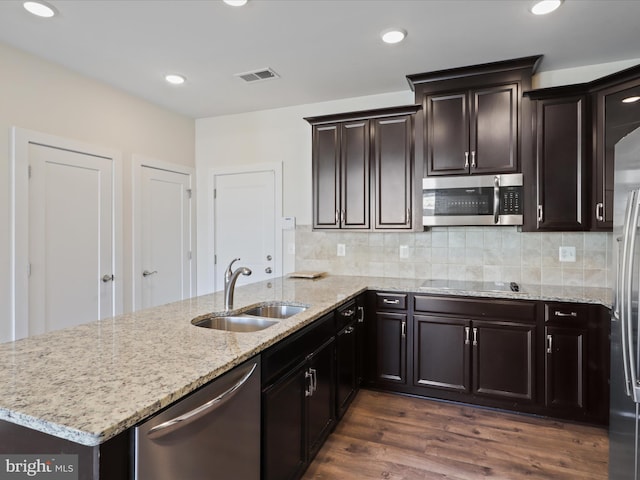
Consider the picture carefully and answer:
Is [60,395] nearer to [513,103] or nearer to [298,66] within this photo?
[298,66]

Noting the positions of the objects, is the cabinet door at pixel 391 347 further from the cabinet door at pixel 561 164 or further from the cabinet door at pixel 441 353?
the cabinet door at pixel 561 164

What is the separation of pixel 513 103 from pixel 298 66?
1.73 m

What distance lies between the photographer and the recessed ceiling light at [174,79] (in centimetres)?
318

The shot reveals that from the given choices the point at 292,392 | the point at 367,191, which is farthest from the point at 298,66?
the point at 292,392

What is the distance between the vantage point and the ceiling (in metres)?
2.21

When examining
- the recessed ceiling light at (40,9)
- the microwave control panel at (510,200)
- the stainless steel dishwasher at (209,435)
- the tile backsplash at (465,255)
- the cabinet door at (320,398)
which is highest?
the recessed ceiling light at (40,9)

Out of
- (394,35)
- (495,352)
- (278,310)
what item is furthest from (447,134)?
(278,310)

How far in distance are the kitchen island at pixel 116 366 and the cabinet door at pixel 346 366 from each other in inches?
15.9

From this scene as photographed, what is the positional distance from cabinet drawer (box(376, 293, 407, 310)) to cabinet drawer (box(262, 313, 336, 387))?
2.73ft

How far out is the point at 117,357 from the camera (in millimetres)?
1307

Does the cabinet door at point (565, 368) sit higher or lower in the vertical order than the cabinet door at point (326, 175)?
lower

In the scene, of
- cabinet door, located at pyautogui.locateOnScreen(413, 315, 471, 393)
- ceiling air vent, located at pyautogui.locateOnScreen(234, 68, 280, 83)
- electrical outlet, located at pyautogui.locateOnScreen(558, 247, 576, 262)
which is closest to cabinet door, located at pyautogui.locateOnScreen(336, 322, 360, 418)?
cabinet door, located at pyautogui.locateOnScreen(413, 315, 471, 393)

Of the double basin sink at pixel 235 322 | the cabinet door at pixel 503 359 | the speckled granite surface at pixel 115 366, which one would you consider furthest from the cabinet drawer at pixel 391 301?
the double basin sink at pixel 235 322

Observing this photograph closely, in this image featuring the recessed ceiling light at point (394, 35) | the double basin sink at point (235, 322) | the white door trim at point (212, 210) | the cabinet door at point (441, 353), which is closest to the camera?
the double basin sink at point (235, 322)
